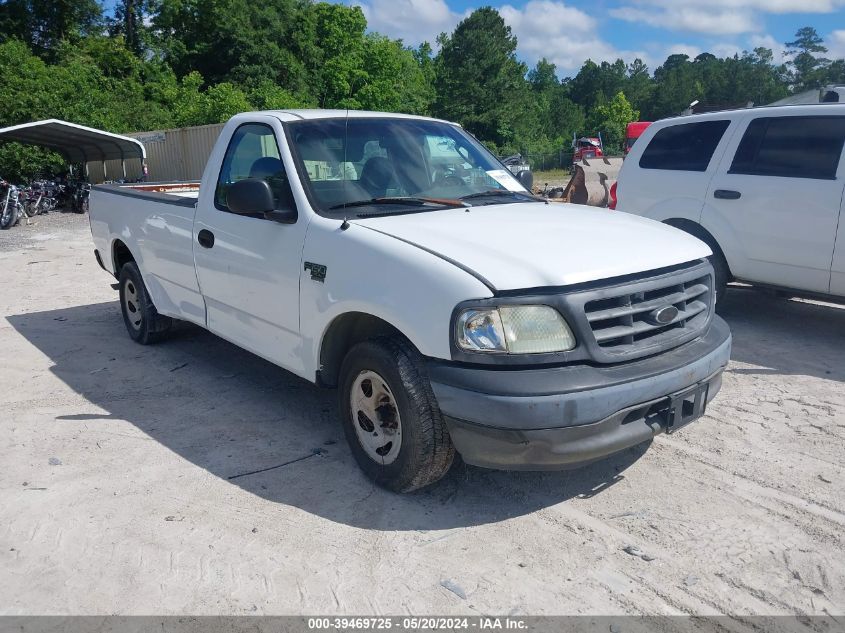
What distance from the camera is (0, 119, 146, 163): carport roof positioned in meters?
19.6

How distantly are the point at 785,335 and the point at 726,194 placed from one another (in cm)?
142

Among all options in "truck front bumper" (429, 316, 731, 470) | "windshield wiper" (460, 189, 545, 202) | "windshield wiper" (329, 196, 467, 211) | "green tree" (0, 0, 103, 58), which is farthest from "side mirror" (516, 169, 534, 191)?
"green tree" (0, 0, 103, 58)

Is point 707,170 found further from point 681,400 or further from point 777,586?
point 777,586

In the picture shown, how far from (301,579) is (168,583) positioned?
0.58 meters

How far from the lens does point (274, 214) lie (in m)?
4.07

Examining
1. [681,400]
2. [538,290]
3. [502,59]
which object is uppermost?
[502,59]

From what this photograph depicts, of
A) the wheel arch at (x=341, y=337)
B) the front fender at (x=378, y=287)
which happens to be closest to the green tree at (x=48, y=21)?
the front fender at (x=378, y=287)

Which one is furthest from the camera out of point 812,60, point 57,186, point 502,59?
point 812,60

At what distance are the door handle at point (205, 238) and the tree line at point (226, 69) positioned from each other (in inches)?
939

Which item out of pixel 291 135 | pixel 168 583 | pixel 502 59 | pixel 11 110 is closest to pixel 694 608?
pixel 168 583

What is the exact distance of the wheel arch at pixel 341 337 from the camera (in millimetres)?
3746

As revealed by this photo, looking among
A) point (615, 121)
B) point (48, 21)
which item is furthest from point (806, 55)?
point (48, 21)

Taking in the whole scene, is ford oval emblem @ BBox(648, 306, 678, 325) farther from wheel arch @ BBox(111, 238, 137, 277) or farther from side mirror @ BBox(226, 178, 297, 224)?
wheel arch @ BBox(111, 238, 137, 277)

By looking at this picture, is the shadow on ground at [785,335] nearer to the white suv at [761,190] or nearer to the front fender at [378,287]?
the white suv at [761,190]
